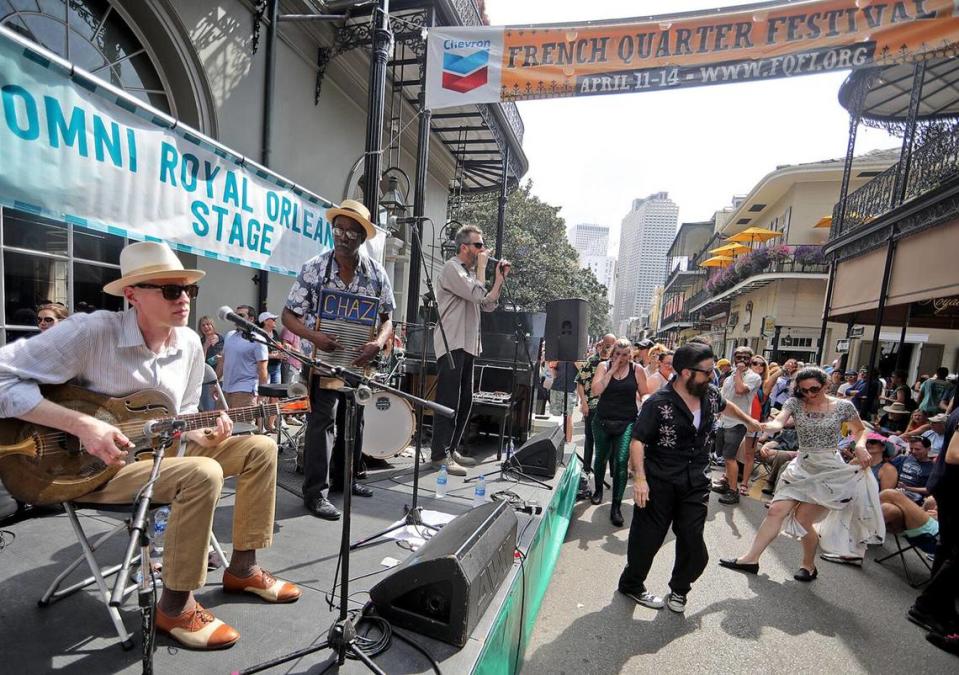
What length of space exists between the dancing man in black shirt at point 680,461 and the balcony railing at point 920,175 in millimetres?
6999

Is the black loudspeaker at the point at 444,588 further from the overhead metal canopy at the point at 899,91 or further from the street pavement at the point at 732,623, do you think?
the overhead metal canopy at the point at 899,91

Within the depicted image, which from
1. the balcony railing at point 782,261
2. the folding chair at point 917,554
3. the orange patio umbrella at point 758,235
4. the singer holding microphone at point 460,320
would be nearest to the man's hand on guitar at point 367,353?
the singer holding microphone at point 460,320

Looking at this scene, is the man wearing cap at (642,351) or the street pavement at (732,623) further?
the man wearing cap at (642,351)

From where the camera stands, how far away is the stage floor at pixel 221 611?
1.75 meters

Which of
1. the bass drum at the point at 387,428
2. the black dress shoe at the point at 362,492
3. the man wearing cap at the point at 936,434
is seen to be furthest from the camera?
the man wearing cap at the point at 936,434

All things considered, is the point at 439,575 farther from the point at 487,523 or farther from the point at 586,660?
the point at 586,660

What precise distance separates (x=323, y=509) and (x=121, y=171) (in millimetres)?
2798

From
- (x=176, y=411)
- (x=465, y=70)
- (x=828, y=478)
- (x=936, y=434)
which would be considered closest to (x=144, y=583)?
(x=176, y=411)

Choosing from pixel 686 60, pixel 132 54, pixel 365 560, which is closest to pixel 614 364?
pixel 365 560

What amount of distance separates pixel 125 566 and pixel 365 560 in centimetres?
166

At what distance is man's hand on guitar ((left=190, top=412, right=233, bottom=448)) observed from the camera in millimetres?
2111

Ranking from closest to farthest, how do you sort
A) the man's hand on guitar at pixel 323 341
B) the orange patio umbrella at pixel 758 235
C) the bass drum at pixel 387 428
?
the man's hand on guitar at pixel 323 341, the bass drum at pixel 387 428, the orange patio umbrella at pixel 758 235

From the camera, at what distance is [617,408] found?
4.94m

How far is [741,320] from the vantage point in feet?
88.5
